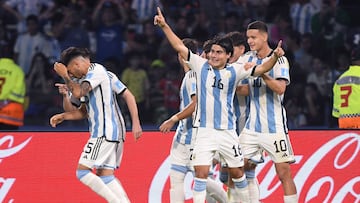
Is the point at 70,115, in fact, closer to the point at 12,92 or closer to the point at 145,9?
the point at 12,92

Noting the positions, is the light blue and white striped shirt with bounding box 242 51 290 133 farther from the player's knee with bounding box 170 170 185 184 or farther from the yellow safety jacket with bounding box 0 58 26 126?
the yellow safety jacket with bounding box 0 58 26 126

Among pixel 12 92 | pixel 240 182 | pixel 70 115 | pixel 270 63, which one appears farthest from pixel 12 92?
pixel 270 63

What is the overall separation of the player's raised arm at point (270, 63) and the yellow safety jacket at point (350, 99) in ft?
8.63

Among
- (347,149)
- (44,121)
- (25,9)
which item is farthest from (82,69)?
(25,9)

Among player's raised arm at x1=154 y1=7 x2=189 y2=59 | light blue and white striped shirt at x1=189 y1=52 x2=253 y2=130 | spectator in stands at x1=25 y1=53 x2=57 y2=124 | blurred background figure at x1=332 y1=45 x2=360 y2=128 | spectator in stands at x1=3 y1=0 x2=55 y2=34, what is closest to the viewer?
player's raised arm at x1=154 y1=7 x2=189 y2=59

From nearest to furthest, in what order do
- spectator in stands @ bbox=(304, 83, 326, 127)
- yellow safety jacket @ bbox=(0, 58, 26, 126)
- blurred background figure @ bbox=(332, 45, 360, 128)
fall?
blurred background figure @ bbox=(332, 45, 360, 128), yellow safety jacket @ bbox=(0, 58, 26, 126), spectator in stands @ bbox=(304, 83, 326, 127)

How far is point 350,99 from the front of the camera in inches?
553

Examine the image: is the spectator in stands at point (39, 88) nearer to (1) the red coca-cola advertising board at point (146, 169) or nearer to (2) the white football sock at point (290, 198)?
(1) the red coca-cola advertising board at point (146, 169)

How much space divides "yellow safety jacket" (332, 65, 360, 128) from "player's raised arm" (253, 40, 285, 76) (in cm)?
263

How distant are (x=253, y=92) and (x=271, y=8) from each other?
6.20m

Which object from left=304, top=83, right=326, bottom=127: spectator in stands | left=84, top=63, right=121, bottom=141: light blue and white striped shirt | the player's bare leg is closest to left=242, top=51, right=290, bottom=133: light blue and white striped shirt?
the player's bare leg

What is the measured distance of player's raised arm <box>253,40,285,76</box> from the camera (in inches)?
451

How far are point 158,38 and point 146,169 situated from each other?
15.2 feet

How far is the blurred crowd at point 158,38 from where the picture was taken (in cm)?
1702
